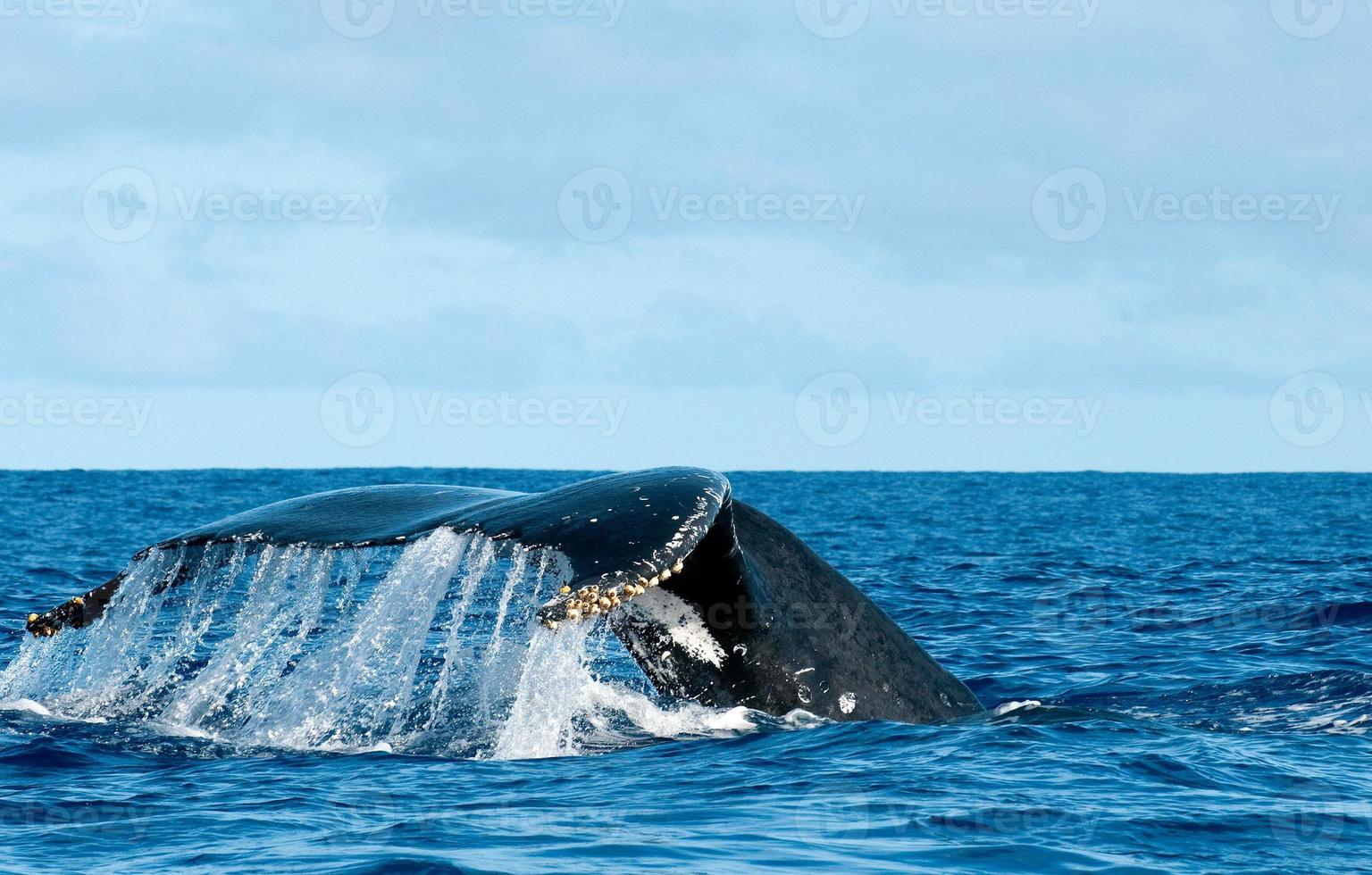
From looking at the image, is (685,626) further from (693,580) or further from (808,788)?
(808,788)

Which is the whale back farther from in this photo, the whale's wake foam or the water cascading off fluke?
the water cascading off fluke

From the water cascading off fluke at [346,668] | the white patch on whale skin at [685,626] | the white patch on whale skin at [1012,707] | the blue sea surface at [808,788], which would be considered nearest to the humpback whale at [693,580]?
the white patch on whale skin at [685,626]

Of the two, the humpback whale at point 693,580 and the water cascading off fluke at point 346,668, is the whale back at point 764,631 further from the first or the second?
the water cascading off fluke at point 346,668

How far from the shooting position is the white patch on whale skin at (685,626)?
7.09m

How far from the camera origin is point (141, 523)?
3566 cm

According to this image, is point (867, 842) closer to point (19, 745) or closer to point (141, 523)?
point (19, 745)

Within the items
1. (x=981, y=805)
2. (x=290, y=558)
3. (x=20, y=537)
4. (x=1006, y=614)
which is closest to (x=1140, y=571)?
(x=1006, y=614)

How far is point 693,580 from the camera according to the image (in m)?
7.01

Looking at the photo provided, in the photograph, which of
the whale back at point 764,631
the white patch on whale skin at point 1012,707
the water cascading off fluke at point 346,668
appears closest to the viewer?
the water cascading off fluke at point 346,668

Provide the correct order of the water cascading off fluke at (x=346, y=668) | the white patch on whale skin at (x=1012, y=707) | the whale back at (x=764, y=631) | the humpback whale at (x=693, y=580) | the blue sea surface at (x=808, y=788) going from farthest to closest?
the white patch on whale skin at (x=1012, y=707) → the whale back at (x=764, y=631) → the water cascading off fluke at (x=346, y=668) → the humpback whale at (x=693, y=580) → the blue sea surface at (x=808, y=788)

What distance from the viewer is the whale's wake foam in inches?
263

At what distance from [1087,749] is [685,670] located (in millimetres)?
2247

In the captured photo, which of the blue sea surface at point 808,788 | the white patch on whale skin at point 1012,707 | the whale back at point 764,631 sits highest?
the whale back at point 764,631

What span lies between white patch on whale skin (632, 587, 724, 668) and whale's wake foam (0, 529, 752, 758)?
0.45m
